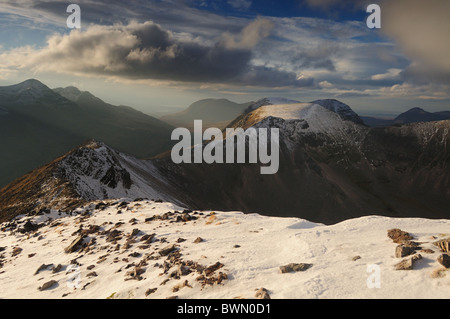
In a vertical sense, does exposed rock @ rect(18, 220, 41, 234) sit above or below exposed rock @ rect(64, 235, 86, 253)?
below

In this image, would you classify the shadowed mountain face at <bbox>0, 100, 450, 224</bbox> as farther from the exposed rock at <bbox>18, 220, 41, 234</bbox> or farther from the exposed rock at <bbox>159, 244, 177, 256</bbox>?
the exposed rock at <bbox>159, 244, 177, 256</bbox>

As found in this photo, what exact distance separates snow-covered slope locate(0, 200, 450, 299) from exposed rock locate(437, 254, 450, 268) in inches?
11.8

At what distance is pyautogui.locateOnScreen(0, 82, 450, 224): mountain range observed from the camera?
52594 millimetres

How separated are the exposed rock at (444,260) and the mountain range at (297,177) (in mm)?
38111

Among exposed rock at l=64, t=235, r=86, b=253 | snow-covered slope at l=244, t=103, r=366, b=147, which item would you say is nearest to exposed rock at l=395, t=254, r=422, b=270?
exposed rock at l=64, t=235, r=86, b=253

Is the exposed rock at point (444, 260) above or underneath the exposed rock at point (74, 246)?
above

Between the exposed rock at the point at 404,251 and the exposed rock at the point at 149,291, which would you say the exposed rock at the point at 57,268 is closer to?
the exposed rock at the point at 149,291

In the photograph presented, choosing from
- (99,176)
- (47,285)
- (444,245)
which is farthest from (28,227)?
(444,245)

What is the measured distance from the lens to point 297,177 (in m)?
122

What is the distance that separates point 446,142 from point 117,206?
623 feet

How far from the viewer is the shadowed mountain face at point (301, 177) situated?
53.5 metres

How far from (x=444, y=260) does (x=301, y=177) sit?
11626 centimetres

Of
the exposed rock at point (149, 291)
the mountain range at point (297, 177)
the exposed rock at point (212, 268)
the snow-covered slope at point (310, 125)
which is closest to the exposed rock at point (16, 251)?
the mountain range at point (297, 177)

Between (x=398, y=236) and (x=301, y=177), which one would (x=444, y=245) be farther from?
(x=301, y=177)
